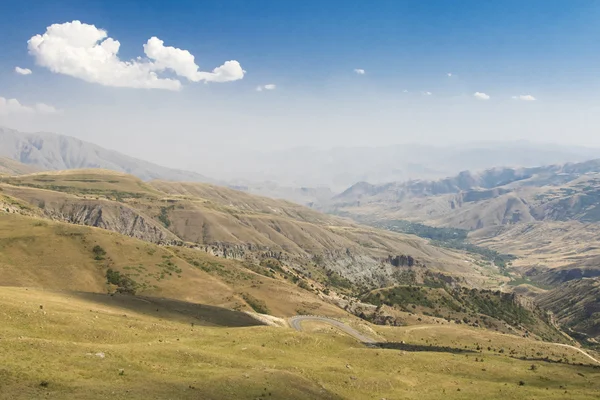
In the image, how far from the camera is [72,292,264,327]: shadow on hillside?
8500cm

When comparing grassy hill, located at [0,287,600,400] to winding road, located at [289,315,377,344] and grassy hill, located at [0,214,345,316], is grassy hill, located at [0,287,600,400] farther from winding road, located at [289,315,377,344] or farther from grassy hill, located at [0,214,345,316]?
grassy hill, located at [0,214,345,316]

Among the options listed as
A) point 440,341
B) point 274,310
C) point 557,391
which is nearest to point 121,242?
point 274,310

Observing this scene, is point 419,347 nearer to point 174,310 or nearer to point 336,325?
point 336,325

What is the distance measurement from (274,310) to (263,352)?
258 feet

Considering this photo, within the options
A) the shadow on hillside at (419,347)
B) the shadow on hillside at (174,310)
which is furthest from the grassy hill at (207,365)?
the shadow on hillside at (419,347)

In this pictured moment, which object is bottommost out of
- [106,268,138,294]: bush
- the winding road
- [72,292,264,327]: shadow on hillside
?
the winding road

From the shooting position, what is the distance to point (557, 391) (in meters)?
59.7

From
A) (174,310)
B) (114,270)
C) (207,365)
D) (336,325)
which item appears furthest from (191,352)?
(114,270)

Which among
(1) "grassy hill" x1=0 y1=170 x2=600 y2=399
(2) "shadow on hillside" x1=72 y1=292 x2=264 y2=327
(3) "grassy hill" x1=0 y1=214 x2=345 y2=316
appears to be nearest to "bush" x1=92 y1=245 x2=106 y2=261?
(3) "grassy hill" x1=0 y1=214 x2=345 y2=316

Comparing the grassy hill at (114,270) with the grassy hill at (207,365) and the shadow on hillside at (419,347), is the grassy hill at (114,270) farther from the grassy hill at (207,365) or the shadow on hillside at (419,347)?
the shadow on hillside at (419,347)

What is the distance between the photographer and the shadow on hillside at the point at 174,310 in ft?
279

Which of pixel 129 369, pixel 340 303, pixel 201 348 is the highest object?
pixel 129 369

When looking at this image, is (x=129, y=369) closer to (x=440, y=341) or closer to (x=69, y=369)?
(x=69, y=369)

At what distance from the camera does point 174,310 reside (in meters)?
91.1
